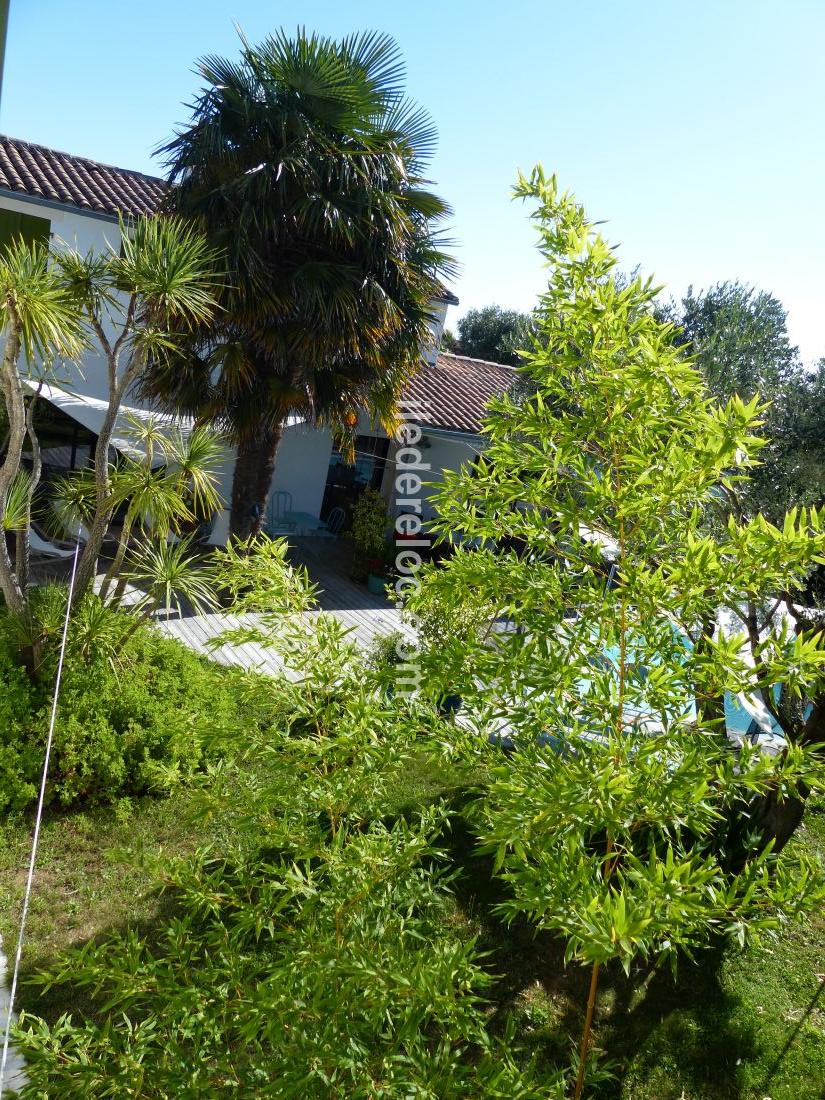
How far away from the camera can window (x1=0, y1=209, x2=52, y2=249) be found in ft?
47.6

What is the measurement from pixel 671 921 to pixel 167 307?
22.2ft

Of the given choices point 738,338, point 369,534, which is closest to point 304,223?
point 738,338

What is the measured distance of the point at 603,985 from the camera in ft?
22.2

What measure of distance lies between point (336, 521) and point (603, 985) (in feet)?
50.3

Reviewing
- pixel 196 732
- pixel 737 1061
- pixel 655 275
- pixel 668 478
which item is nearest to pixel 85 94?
pixel 668 478

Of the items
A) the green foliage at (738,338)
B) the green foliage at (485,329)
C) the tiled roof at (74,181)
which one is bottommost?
the green foliage at (738,338)

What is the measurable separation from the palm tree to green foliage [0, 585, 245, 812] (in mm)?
4581

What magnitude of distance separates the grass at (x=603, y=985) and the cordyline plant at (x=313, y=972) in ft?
4.14

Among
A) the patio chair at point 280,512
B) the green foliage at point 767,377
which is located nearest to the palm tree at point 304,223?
the green foliage at point 767,377

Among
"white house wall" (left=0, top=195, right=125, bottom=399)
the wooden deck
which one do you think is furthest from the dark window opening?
"white house wall" (left=0, top=195, right=125, bottom=399)

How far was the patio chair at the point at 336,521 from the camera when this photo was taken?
20.8 meters

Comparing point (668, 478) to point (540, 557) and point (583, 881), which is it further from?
point (583, 881)

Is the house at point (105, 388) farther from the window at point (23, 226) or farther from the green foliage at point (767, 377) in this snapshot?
the green foliage at point (767, 377)

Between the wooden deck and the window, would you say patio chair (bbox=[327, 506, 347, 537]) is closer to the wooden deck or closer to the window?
the wooden deck
